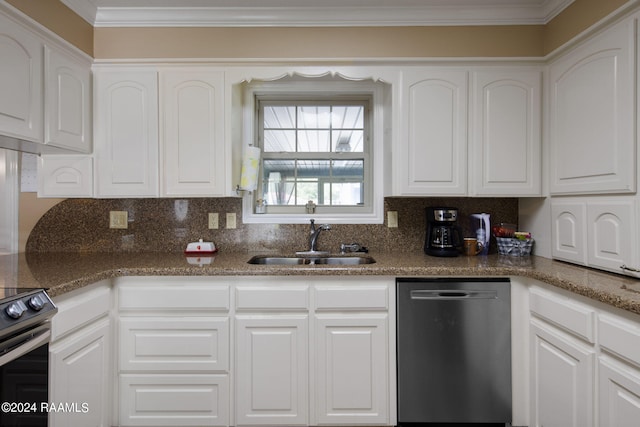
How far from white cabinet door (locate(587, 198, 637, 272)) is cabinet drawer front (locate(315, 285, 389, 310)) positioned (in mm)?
1064

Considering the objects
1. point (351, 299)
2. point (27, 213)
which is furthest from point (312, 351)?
point (27, 213)

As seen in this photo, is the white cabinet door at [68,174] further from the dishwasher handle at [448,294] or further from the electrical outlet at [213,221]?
the dishwasher handle at [448,294]

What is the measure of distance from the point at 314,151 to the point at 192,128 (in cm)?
89

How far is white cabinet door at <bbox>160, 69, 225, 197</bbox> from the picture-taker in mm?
2025

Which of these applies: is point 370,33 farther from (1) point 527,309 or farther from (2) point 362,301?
(1) point 527,309

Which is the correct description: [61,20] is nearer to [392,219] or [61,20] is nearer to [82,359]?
[82,359]

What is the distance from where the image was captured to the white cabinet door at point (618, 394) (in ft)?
3.69

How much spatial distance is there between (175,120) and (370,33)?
1.33 meters

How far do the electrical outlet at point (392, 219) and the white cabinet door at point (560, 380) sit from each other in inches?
39.2

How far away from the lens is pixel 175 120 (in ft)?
6.64

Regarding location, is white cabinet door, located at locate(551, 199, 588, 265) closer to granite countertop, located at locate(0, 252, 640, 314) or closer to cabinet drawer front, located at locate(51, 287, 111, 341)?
granite countertop, located at locate(0, 252, 640, 314)

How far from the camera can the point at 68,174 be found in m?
2.03

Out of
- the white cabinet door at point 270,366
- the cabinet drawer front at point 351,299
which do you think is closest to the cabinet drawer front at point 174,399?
the white cabinet door at point 270,366

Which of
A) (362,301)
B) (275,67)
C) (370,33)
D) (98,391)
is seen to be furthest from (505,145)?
(98,391)
